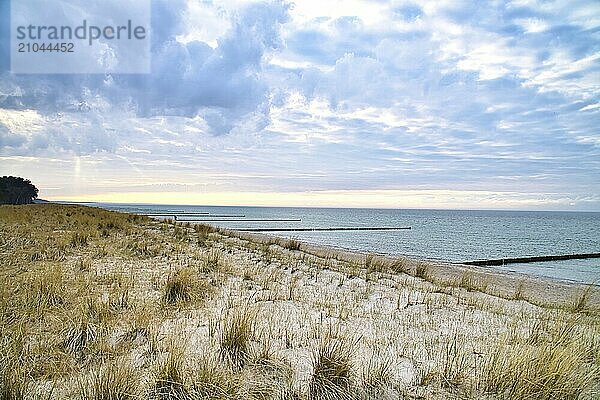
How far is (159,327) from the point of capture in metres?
5.21

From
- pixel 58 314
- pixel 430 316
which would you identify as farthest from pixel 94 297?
pixel 430 316

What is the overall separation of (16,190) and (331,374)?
83.5 meters

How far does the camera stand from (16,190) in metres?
70.4

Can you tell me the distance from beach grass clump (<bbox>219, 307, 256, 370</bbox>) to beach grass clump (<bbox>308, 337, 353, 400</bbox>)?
776mm

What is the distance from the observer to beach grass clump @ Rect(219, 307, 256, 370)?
4.27 meters

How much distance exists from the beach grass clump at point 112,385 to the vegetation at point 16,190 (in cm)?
7451

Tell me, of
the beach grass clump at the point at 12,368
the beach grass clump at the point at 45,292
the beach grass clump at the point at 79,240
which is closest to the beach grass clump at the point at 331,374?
the beach grass clump at the point at 12,368

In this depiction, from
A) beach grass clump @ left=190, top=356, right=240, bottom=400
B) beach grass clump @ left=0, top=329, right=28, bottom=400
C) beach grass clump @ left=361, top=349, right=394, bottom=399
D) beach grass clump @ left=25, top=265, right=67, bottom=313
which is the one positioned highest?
beach grass clump @ left=25, top=265, right=67, bottom=313

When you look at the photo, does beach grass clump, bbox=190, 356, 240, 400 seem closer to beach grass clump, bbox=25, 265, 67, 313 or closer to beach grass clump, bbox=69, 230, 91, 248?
beach grass clump, bbox=25, 265, 67, 313

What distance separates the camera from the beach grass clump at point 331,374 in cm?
376

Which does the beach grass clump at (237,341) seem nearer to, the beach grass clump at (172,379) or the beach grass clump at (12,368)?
the beach grass clump at (172,379)

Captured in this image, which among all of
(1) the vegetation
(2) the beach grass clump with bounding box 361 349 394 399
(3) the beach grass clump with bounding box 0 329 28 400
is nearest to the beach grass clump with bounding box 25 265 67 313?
(3) the beach grass clump with bounding box 0 329 28 400

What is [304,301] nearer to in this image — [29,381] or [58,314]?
[58,314]

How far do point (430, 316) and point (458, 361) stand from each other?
221 cm
